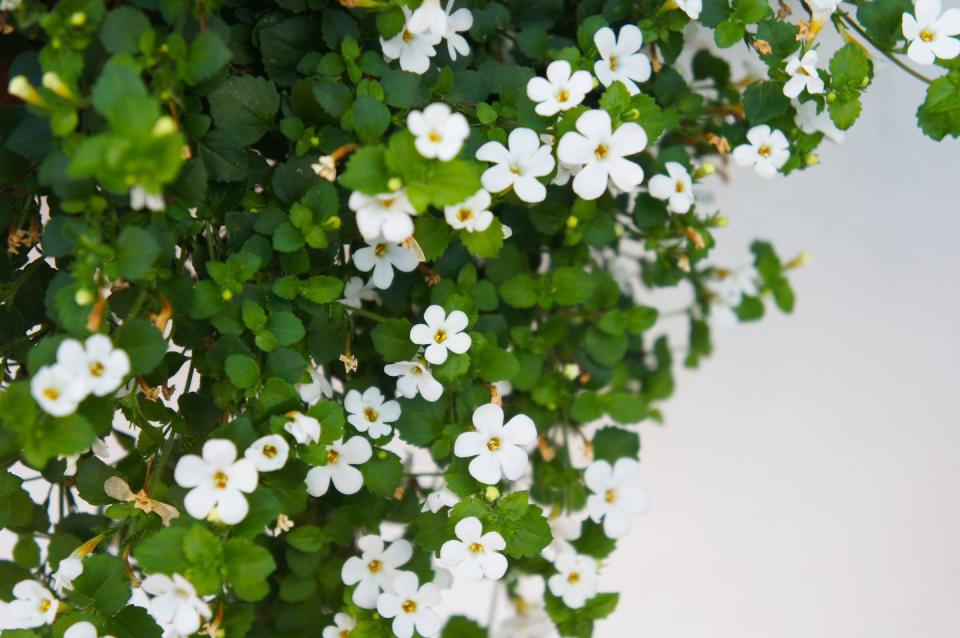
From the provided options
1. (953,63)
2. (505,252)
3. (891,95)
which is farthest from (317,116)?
(891,95)

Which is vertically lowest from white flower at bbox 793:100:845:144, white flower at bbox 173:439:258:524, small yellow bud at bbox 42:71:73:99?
white flower at bbox 173:439:258:524

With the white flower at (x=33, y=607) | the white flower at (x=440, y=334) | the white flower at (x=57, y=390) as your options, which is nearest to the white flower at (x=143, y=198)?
the white flower at (x=57, y=390)

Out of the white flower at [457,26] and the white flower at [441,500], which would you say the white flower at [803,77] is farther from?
the white flower at [441,500]

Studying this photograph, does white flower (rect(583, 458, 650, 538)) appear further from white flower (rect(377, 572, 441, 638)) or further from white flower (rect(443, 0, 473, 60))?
white flower (rect(443, 0, 473, 60))

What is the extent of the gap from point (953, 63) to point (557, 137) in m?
0.36

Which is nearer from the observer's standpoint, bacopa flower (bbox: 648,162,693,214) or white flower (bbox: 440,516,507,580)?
white flower (bbox: 440,516,507,580)

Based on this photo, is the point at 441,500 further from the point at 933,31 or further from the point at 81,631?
the point at 933,31

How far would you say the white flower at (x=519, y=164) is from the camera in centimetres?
72

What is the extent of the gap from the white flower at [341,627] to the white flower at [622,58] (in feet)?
1.71

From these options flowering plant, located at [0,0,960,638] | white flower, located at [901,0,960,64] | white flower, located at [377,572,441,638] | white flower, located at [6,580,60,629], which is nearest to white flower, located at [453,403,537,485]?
flowering plant, located at [0,0,960,638]

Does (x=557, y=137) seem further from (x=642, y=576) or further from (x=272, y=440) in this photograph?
(x=642, y=576)

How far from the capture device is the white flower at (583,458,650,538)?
94 cm

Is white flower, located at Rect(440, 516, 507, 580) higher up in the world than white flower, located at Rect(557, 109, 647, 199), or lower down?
lower down

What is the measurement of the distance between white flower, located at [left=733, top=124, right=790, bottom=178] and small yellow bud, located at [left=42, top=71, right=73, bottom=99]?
55 centimetres
